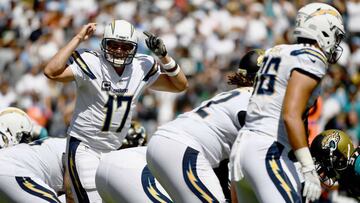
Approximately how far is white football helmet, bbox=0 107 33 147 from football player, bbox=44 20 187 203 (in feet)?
2.36

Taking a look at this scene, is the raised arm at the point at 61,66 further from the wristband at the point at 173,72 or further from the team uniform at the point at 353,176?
the team uniform at the point at 353,176

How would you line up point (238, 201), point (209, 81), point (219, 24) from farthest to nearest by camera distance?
1. point (219, 24)
2. point (209, 81)
3. point (238, 201)

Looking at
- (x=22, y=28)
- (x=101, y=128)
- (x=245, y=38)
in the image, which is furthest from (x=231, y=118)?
(x=22, y=28)

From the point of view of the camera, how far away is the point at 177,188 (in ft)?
21.1

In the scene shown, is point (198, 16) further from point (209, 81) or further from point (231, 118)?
point (231, 118)

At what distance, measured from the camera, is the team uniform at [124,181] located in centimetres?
673

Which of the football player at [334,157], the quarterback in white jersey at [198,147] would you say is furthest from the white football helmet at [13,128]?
the football player at [334,157]

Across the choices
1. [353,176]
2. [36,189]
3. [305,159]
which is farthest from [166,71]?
[305,159]

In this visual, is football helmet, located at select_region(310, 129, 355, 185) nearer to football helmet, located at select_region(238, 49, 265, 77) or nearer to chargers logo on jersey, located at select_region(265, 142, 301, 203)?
football helmet, located at select_region(238, 49, 265, 77)

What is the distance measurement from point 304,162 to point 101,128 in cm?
216

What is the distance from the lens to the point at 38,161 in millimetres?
7477

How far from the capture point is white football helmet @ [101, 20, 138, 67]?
7.40 m

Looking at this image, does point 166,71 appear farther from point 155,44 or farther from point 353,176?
point 353,176

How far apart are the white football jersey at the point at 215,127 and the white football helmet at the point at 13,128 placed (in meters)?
1.81
